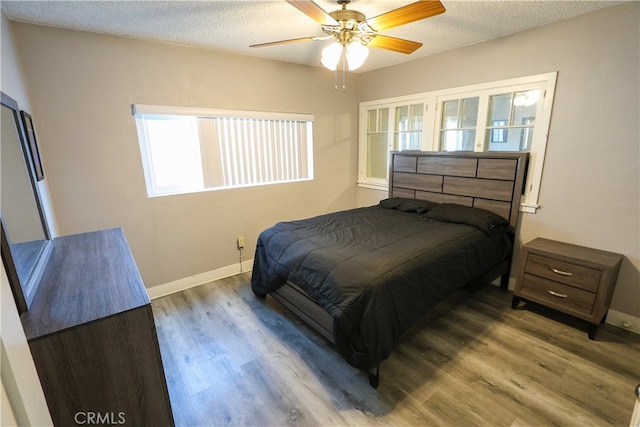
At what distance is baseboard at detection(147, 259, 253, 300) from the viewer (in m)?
2.88

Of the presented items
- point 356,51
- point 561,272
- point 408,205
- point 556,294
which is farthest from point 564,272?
point 356,51

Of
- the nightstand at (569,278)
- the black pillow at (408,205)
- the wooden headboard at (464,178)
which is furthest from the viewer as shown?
the black pillow at (408,205)

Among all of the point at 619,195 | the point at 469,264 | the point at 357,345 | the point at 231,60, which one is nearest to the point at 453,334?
the point at 469,264

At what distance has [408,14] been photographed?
161 centimetres

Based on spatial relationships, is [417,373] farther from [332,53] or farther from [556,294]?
[332,53]

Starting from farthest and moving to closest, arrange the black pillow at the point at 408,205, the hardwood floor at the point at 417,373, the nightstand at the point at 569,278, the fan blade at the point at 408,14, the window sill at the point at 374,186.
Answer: the window sill at the point at 374,186, the black pillow at the point at 408,205, the nightstand at the point at 569,278, the hardwood floor at the point at 417,373, the fan blade at the point at 408,14

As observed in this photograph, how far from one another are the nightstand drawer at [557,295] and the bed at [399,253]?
0.99ft

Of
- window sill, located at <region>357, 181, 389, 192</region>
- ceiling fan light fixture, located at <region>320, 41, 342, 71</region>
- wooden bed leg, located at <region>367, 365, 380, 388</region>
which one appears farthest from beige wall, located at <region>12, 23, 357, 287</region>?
wooden bed leg, located at <region>367, 365, 380, 388</region>

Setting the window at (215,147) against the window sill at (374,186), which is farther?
the window sill at (374,186)

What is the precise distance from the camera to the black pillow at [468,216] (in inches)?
103

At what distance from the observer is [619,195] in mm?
2205

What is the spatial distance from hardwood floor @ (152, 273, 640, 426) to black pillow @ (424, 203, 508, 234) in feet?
2.48

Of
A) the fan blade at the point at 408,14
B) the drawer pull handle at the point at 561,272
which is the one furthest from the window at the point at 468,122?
the fan blade at the point at 408,14

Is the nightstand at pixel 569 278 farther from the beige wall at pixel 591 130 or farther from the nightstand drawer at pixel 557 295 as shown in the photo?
the beige wall at pixel 591 130
